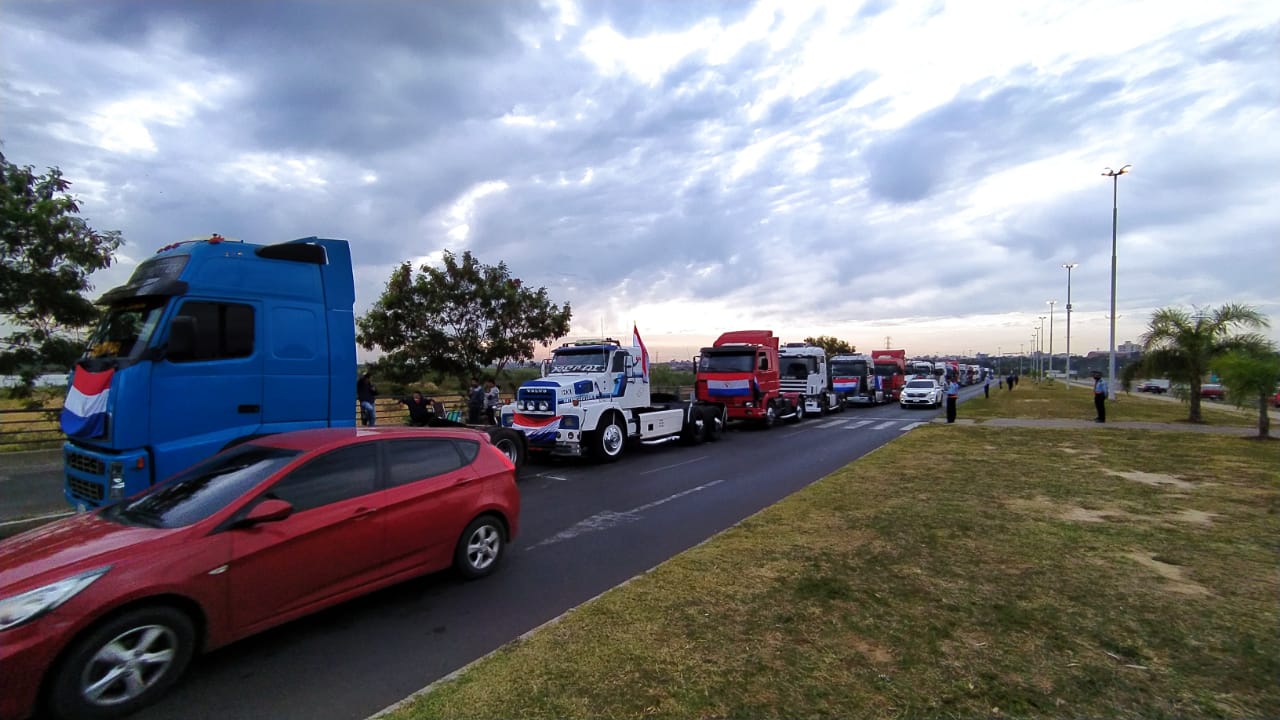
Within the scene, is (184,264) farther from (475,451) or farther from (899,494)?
(899,494)

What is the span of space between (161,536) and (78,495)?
13.2 ft

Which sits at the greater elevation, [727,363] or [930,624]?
[727,363]

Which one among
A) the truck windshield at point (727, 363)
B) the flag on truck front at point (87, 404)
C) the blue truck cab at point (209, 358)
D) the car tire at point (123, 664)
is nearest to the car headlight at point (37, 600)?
the car tire at point (123, 664)

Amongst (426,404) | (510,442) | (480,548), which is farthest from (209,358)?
(426,404)

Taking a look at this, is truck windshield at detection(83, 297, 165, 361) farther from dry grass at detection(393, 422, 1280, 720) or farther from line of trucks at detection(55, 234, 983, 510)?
dry grass at detection(393, 422, 1280, 720)

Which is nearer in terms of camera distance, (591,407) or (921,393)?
(591,407)

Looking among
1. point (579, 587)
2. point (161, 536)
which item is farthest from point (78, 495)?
point (579, 587)

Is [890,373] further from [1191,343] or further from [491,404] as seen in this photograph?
[491,404]

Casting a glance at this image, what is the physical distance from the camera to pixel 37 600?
3014mm

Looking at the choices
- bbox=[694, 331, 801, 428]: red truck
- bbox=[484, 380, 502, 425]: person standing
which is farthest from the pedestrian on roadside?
bbox=[694, 331, 801, 428]: red truck

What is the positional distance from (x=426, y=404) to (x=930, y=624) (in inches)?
443

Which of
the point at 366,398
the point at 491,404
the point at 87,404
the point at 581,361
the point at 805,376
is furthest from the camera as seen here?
the point at 805,376

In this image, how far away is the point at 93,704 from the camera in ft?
10.3

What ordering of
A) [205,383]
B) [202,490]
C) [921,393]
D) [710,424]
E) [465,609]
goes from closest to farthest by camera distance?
[202,490], [465,609], [205,383], [710,424], [921,393]
